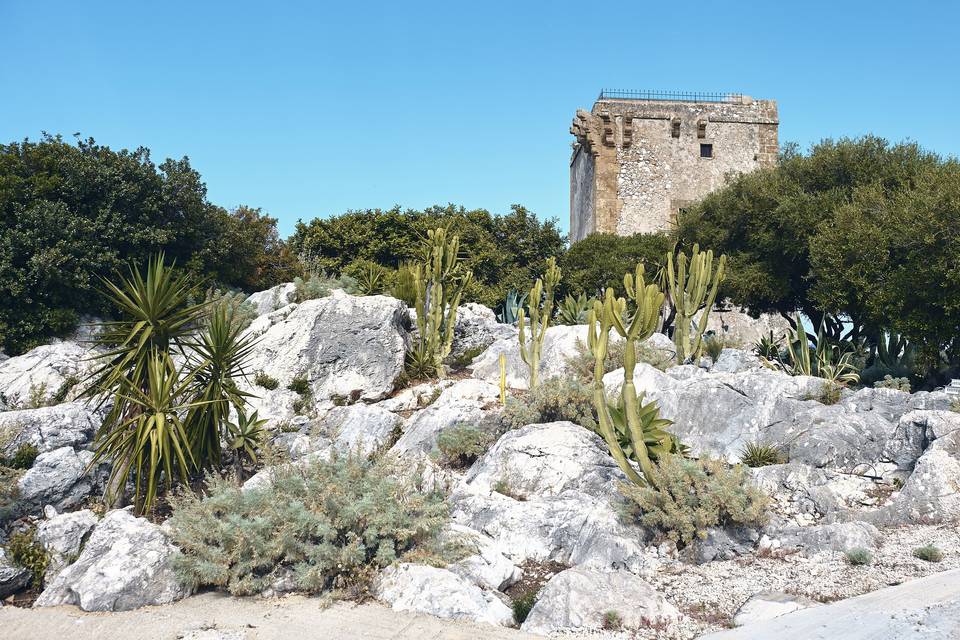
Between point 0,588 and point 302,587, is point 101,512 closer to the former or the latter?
point 0,588

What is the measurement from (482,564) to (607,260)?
19.3 m

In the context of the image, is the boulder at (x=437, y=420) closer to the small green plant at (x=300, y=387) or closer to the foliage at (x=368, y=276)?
the small green plant at (x=300, y=387)

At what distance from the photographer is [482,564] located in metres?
7.19

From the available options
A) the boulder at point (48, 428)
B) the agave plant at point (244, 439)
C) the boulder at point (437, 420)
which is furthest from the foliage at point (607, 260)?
the boulder at point (48, 428)

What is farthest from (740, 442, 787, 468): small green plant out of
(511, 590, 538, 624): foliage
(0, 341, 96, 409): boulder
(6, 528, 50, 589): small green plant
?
(0, 341, 96, 409): boulder

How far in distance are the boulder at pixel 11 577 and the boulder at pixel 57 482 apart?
1926 mm

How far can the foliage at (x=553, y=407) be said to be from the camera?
11.0 meters

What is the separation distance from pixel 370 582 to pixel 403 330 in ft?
34.4

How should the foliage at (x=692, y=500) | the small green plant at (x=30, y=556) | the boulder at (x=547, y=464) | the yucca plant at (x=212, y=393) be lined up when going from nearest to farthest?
the foliage at (x=692, y=500) → the small green plant at (x=30, y=556) → the boulder at (x=547, y=464) → the yucca plant at (x=212, y=393)

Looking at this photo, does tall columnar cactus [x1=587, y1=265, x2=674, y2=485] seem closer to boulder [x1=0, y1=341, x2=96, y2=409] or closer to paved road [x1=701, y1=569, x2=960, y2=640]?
paved road [x1=701, y1=569, x2=960, y2=640]

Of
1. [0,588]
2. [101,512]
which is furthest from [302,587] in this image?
[101,512]

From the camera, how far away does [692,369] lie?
1411 centimetres

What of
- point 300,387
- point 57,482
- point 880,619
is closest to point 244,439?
point 57,482

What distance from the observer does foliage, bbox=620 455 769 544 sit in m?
7.79
